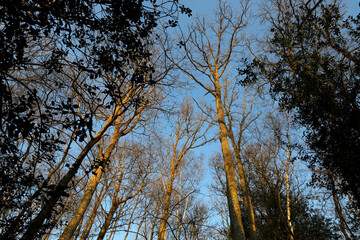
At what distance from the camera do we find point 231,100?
36.8 ft

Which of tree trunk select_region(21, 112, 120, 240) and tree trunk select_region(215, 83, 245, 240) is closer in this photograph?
tree trunk select_region(21, 112, 120, 240)

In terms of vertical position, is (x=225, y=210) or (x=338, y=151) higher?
(x=225, y=210)

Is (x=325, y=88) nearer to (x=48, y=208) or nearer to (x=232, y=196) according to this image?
(x=232, y=196)

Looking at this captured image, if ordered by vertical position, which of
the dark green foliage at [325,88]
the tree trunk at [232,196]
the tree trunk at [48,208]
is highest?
the dark green foliage at [325,88]

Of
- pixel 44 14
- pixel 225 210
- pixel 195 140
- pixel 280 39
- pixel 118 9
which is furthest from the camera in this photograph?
pixel 225 210

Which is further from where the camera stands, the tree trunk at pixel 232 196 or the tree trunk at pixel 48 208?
the tree trunk at pixel 232 196

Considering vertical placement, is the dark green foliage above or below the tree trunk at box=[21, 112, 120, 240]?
above

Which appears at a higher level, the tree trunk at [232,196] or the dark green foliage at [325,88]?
the dark green foliage at [325,88]

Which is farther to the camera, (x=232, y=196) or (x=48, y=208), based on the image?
(x=232, y=196)

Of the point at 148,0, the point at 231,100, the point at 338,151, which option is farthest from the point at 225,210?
the point at 148,0

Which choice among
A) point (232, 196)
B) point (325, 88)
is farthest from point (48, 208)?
point (325, 88)

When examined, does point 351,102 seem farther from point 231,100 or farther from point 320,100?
point 231,100

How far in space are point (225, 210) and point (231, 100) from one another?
9158mm

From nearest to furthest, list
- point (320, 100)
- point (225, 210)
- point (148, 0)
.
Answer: point (148, 0) < point (320, 100) < point (225, 210)
